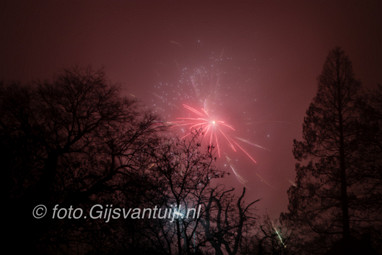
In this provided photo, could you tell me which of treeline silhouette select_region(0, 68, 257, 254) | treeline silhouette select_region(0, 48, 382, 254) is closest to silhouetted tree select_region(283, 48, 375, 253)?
treeline silhouette select_region(0, 48, 382, 254)

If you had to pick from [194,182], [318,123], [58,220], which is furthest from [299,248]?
[58,220]

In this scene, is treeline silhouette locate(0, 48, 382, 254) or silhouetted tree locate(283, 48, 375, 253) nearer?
treeline silhouette locate(0, 48, 382, 254)

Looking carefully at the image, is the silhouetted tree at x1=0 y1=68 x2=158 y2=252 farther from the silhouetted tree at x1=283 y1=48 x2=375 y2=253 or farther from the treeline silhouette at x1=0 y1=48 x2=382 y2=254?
the silhouetted tree at x1=283 y1=48 x2=375 y2=253

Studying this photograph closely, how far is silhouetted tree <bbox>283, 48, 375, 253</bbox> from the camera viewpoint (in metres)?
14.5

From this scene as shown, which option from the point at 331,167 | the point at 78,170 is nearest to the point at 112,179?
the point at 78,170

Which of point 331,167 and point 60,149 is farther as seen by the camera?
point 331,167

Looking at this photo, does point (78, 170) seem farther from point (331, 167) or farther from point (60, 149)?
point (331, 167)

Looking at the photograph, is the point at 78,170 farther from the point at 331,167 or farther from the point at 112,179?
the point at 331,167

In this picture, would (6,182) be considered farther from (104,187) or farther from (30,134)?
(104,187)

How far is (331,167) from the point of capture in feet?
51.1

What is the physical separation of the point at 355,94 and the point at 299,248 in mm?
11154

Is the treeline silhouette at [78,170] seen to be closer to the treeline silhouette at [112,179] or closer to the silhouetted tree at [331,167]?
the treeline silhouette at [112,179]

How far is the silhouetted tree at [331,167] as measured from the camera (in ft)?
47.6

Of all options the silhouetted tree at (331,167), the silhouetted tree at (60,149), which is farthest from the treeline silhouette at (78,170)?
the silhouetted tree at (331,167)
